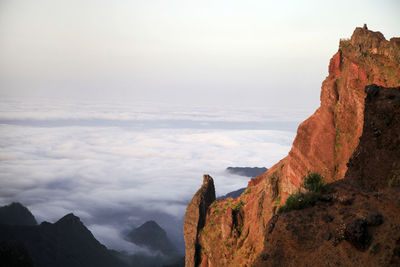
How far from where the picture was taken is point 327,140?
1660 inches

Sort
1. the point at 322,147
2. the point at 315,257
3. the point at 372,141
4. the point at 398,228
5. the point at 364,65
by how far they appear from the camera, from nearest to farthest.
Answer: the point at 398,228 → the point at 315,257 → the point at 372,141 → the point at 364,65 → the point at 322,147

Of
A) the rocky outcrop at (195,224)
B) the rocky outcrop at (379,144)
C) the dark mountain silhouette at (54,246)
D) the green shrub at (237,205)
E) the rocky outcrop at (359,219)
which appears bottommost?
the dark mountain silhouette at (54,246)

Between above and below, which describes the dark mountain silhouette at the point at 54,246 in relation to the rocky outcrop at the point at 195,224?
below

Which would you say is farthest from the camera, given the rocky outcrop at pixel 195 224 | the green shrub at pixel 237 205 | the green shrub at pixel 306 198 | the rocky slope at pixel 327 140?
the rocky outcrop at pixel 195 224

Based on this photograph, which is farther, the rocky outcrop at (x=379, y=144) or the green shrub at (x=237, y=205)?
the green shrub at (x=237, y=205)

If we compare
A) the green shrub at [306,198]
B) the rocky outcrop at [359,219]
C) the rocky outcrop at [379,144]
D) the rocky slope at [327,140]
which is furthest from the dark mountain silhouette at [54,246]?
the rocky outcrop at [379,144]

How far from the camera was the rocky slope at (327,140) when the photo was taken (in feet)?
128

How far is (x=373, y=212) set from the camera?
13.4 meters

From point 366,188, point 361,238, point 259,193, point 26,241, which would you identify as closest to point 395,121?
point 366,188

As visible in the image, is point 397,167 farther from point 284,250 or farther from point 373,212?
point 284,250

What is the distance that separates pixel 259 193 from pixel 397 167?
117 feet

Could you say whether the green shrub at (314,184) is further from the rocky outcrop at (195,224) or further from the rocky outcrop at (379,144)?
the rocky outcrop at (195,224)

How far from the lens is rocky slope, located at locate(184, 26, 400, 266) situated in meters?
38.9

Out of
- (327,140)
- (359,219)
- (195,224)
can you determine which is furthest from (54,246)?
(359,219)
